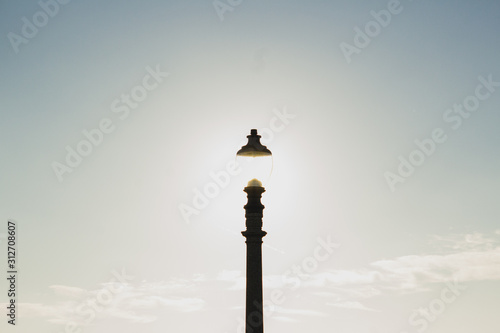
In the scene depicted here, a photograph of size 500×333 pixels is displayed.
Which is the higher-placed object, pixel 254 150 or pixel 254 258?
pixel 254 150

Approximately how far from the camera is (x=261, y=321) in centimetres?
951

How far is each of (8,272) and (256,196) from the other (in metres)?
16.3

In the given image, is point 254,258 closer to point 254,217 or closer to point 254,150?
point 254,217

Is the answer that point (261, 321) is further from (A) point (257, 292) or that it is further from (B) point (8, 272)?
(B) point (8, 272)

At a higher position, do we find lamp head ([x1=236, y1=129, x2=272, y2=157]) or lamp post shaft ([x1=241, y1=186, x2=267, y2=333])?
lamp head ([x1=236, y1=129, x2=272, y2=157])

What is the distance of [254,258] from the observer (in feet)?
32.7

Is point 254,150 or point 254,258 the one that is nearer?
point 254,258

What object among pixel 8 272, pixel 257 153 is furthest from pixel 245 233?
pixel 8 272

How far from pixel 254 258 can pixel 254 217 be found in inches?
25.1

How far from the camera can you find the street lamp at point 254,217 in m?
9.75

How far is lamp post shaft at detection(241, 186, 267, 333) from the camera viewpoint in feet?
31.4

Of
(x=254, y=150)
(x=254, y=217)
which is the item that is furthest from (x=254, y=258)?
(x=254, y=150)

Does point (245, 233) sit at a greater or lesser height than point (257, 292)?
greater

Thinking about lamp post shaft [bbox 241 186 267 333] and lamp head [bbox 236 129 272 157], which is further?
lamp head [bbox 236 129 272 157]
